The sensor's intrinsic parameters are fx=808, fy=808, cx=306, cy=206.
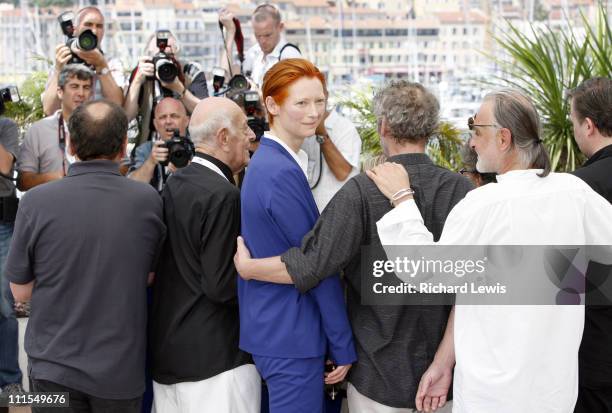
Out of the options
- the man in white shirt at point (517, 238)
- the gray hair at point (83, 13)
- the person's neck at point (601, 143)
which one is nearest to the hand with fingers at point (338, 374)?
the man in white shirt at point (517, 238)

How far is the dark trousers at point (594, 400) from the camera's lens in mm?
2496

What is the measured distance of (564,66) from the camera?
5.33m

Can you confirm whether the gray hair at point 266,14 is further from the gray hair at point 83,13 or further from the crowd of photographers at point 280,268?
the crowd of photographers at point 280,268

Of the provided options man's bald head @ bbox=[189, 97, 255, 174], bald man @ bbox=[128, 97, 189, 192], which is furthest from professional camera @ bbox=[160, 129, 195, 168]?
man's bald head @ bbox=[189, 97, 255, 174]

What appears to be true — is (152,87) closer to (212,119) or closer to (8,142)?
(8,142)

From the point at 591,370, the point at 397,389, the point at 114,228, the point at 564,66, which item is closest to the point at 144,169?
the point at 114,228

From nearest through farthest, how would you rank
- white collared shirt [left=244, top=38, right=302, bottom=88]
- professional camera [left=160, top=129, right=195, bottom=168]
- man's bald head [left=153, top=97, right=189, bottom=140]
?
professional camera [left=160, top=129, right=195, bottom=168]
man's bald head [left=153, top=97, right=189, bottom=140]
white collared shirt [left=244, top=38, right=302, bottom=88]

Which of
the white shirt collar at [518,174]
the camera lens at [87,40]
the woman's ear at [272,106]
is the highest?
the camera lens at [87,40]

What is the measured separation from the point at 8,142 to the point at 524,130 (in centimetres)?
265

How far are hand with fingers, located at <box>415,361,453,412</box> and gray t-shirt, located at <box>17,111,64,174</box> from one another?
2.49 meters

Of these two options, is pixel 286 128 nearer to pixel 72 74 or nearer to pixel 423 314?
pixel 423 314

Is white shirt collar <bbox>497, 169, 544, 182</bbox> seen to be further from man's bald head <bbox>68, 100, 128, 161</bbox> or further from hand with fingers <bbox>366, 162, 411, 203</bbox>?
man's bald head <bbox>68, 100, 128, 161</bbox>

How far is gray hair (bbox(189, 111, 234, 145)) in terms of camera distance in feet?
8.45

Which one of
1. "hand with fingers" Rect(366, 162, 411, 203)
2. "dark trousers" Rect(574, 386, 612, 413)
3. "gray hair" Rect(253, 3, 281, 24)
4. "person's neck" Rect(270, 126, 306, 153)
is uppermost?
"gray hair" Rect(253, 3, 281, 24)
